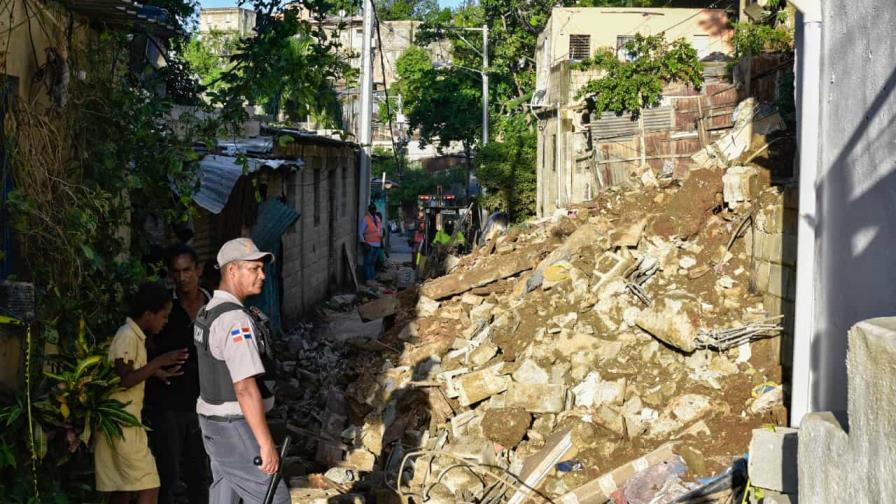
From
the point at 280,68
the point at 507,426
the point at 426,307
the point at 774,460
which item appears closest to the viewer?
the point at 774,460

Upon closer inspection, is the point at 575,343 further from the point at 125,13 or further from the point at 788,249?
the point at 125,13

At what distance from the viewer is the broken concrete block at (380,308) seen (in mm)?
13148

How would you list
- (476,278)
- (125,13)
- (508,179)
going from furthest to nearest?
(508,179) → (476,278) → (125,13)

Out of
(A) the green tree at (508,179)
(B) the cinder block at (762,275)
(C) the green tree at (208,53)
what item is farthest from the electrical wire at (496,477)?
(C) the green tree at (208,53)

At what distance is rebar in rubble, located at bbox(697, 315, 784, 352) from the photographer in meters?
8.97

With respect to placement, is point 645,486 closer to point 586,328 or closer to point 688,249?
point 586,328

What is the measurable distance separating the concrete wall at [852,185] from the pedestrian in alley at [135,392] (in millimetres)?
3767

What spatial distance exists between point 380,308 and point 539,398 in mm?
4635

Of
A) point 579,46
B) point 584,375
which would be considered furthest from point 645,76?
point 584,375

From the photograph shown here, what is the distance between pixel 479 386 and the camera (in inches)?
372

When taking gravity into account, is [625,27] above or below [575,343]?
above

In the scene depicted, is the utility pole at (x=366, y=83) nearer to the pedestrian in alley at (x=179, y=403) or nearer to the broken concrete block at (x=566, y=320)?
the broken concrete block at (x=566, y=320)

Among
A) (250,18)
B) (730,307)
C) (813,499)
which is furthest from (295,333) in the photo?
(250,18)

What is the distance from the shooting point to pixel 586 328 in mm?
10094
